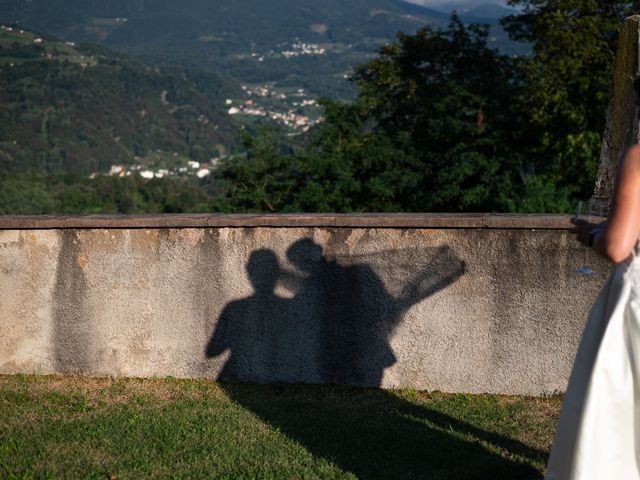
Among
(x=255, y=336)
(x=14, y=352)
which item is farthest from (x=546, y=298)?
(x=14, y=352)

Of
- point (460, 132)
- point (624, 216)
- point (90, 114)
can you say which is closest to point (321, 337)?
point (624, 216)

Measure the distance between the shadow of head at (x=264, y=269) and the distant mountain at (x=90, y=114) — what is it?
358ft

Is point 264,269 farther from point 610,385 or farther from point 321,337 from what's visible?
point 610,385

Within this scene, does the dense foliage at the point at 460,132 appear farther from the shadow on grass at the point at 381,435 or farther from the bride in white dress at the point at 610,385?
the bride in white dress at the point at 610,385

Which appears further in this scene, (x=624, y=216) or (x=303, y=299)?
(x=303, y=299)

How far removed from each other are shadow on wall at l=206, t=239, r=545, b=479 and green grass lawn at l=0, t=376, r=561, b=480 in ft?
0.08

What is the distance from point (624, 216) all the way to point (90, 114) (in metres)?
163

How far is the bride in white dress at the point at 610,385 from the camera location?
10.1 feet

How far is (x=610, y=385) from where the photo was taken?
123 inches

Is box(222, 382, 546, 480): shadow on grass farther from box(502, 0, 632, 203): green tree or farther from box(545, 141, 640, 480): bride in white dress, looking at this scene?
box(502, 0, 632, 203): green tree

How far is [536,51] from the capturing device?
2581 cm

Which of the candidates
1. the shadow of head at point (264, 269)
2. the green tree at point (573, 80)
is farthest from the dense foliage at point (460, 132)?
the shadow of head at point (264, 269)

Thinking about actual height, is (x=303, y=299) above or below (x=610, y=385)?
below

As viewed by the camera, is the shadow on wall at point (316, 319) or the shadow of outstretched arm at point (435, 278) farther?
the shadow on wall at point (316, 319)
